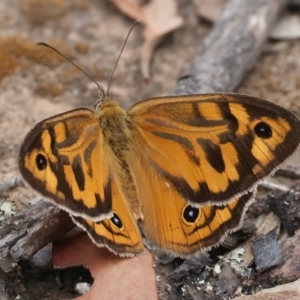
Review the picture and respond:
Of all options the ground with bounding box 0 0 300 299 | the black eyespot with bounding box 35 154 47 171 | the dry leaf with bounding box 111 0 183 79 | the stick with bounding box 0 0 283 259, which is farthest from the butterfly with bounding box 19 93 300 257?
the dry leaf with bounding box 111 0 183 79

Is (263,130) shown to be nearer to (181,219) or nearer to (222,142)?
(222,142)

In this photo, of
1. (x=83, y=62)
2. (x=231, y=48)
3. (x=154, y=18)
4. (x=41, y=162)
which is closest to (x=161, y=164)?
(x=41, y=162)

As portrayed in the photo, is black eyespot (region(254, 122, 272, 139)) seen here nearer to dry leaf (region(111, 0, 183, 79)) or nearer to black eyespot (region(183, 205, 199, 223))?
black eyespot (region(183, 205, 199, 223))

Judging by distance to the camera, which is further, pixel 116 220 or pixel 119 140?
pixel 119 140

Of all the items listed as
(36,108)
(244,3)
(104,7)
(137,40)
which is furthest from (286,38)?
(36,108)

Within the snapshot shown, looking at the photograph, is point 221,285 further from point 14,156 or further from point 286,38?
point 286,38

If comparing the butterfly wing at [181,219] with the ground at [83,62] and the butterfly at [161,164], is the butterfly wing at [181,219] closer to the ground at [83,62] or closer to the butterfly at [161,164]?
the butterfly at [161,164]
